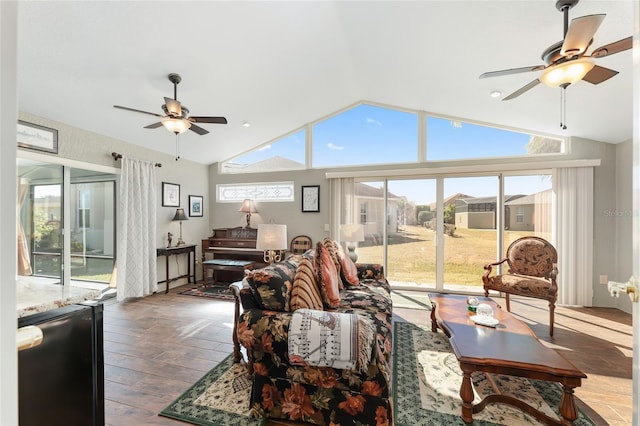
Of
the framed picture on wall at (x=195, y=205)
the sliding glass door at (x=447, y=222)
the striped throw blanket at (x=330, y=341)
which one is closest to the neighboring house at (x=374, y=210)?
the sliding glass door at (x=447, y=222)

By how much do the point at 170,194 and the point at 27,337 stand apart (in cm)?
495

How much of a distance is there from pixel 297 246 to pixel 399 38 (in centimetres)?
363

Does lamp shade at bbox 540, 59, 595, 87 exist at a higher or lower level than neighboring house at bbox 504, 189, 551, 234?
higher

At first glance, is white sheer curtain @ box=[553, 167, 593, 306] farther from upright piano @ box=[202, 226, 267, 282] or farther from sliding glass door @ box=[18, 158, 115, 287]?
sliding glass door @ box=[18, 158, 115, 287]

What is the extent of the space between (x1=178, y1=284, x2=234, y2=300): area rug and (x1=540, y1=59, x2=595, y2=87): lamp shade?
448 cm

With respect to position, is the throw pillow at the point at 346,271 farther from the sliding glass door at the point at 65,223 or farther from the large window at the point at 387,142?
the sliding glass door at the point at 65,223

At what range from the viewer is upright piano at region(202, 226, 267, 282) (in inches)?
205

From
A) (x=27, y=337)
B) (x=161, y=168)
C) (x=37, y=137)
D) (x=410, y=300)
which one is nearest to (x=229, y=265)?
(x=161, y=168)

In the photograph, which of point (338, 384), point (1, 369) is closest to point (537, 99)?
point (338, 384)

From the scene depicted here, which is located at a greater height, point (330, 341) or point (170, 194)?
point (170, 194)

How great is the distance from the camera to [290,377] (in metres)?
1.69

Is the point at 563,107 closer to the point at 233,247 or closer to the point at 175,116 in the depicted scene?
the point at 175,116

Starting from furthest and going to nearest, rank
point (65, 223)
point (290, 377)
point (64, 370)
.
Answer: point (65, 223)
point (290, 377)
point (64, 370)

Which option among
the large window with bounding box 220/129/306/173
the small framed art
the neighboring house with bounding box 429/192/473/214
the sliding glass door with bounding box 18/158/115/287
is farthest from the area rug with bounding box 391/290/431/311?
the small framed art
